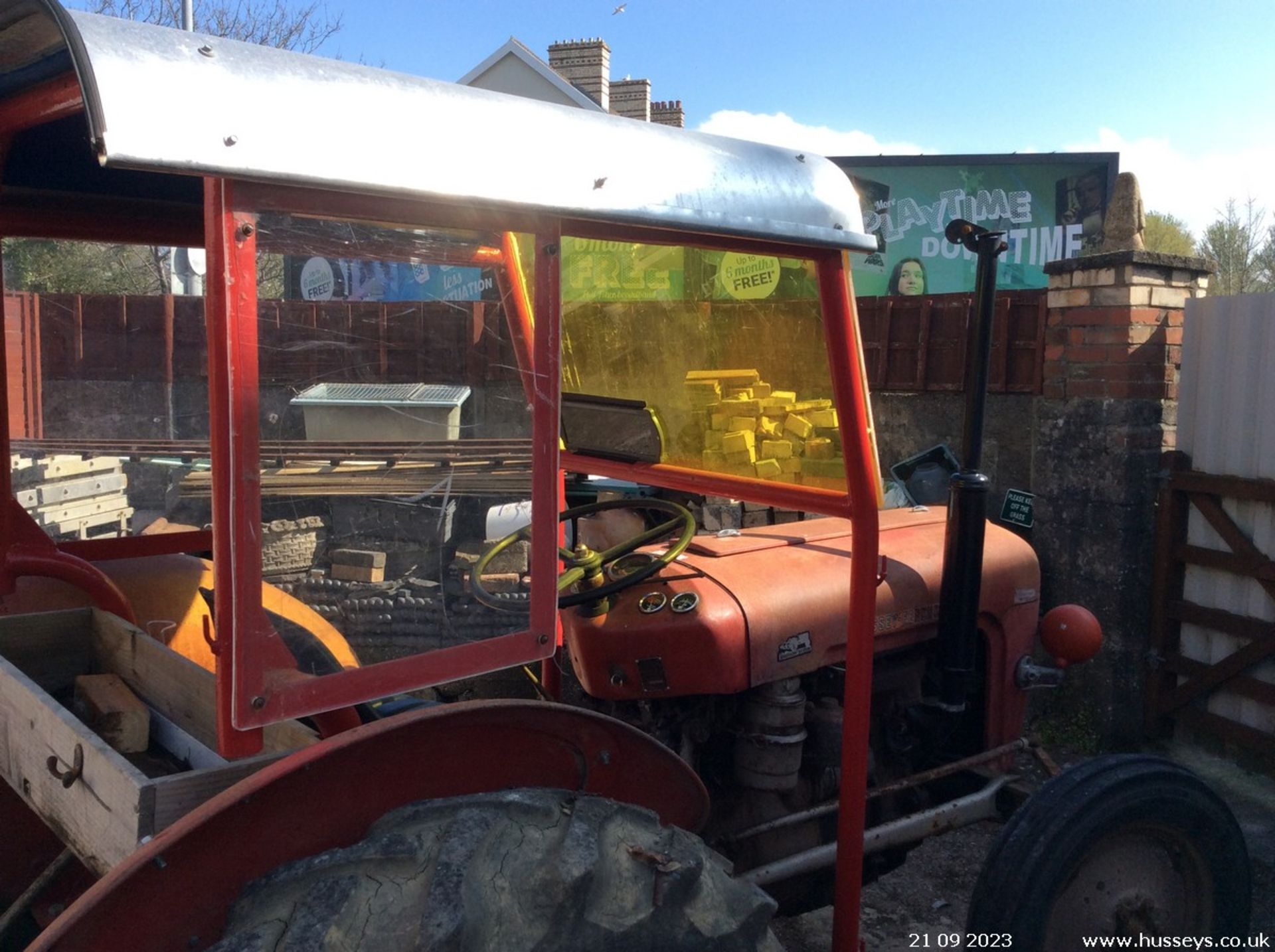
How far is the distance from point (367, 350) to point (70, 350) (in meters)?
2.30

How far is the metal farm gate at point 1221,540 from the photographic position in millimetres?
4254

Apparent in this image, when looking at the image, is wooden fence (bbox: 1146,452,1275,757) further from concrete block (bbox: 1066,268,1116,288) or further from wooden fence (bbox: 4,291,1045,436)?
wooden fence (bbox: 4,291,1045,436)

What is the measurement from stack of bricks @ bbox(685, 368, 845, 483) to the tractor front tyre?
87 centimetres

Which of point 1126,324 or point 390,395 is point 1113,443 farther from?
point 390,395

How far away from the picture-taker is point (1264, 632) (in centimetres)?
422

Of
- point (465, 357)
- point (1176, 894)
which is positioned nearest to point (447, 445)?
point (465, 357)

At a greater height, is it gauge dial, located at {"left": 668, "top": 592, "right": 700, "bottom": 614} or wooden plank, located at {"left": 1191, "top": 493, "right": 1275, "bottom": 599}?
gauge dial, located at {"left": 668, "top": 592, "right": 700, "bottom": 614}

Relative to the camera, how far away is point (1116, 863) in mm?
2330

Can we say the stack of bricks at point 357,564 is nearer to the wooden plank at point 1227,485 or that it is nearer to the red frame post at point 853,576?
the red frame post at point 853,576

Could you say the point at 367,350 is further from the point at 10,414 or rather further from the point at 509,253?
the point at 10,414

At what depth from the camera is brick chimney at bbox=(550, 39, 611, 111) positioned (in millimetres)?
21844

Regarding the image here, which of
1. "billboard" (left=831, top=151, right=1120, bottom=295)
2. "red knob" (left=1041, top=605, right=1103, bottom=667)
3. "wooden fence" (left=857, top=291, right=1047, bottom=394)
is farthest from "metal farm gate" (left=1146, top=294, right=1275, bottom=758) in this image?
"billboard" (left=831, top=151, right=1120, bottom=295)

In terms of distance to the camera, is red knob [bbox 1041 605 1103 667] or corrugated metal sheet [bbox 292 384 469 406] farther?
red knob [bbox 1041 605 1103 667]

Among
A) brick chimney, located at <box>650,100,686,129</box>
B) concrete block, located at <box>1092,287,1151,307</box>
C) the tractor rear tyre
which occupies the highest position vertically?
brick chimney, located at <box>650,100,686,129</box>
